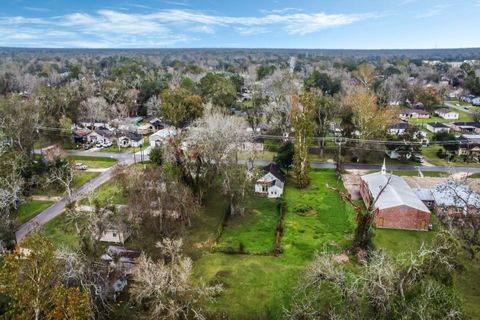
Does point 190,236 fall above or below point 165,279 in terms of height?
below

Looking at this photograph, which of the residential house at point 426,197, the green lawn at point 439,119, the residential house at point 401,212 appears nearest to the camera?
the residential house at point 401,212

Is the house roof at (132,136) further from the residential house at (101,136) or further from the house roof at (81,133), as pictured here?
the house roof at (81,133)

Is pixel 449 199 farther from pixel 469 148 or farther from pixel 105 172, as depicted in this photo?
pixel 105 172

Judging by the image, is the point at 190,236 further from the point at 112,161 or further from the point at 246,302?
the point at 112,161

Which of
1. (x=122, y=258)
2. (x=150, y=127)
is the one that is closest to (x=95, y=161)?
(x=150, y=127)

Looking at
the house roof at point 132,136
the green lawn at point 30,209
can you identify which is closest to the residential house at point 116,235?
the green lawn at point 30,209

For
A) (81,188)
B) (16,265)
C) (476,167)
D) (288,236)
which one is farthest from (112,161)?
(476,167)

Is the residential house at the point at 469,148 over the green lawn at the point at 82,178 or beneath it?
over

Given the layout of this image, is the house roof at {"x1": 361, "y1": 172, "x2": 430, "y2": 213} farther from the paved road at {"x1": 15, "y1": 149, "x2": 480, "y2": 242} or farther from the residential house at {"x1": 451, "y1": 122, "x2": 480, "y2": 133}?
the residential house at {"x1": 451, "y1": 122, "x2": 480, "y2": 133}
